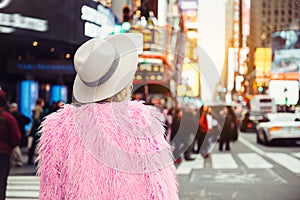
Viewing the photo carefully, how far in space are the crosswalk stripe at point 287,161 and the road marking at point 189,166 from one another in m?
1.93

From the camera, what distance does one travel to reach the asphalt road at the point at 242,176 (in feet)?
30.6

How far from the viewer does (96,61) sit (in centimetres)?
222

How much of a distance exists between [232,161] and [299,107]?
7.33 ft

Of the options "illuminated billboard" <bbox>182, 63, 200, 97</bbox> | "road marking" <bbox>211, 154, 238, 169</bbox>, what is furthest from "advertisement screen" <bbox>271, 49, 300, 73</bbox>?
"illuminated billboard" <bbox>182, 63, 200, 97</bbox>

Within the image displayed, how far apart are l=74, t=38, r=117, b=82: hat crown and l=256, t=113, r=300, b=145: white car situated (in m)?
16.0

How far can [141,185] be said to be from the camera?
7.09 ft

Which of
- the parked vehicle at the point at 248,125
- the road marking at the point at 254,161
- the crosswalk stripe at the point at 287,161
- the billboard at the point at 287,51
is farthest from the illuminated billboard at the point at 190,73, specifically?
the parked vehicle at the point at 248,125

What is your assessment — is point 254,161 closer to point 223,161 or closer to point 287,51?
point 223,161

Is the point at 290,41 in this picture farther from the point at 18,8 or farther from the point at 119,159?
the point at 119,159

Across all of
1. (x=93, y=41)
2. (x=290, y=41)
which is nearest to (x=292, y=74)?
(x=290, y=41)

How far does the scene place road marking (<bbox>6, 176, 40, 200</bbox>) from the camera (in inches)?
355

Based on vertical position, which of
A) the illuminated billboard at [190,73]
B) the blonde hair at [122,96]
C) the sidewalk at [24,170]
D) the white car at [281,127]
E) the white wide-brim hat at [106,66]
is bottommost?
the sidewalk at [24,170]

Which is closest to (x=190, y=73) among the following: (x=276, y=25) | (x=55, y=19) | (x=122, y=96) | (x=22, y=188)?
(x=22, y=188)

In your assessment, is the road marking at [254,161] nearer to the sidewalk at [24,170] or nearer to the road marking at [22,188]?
the sidewalk at [24,170]
